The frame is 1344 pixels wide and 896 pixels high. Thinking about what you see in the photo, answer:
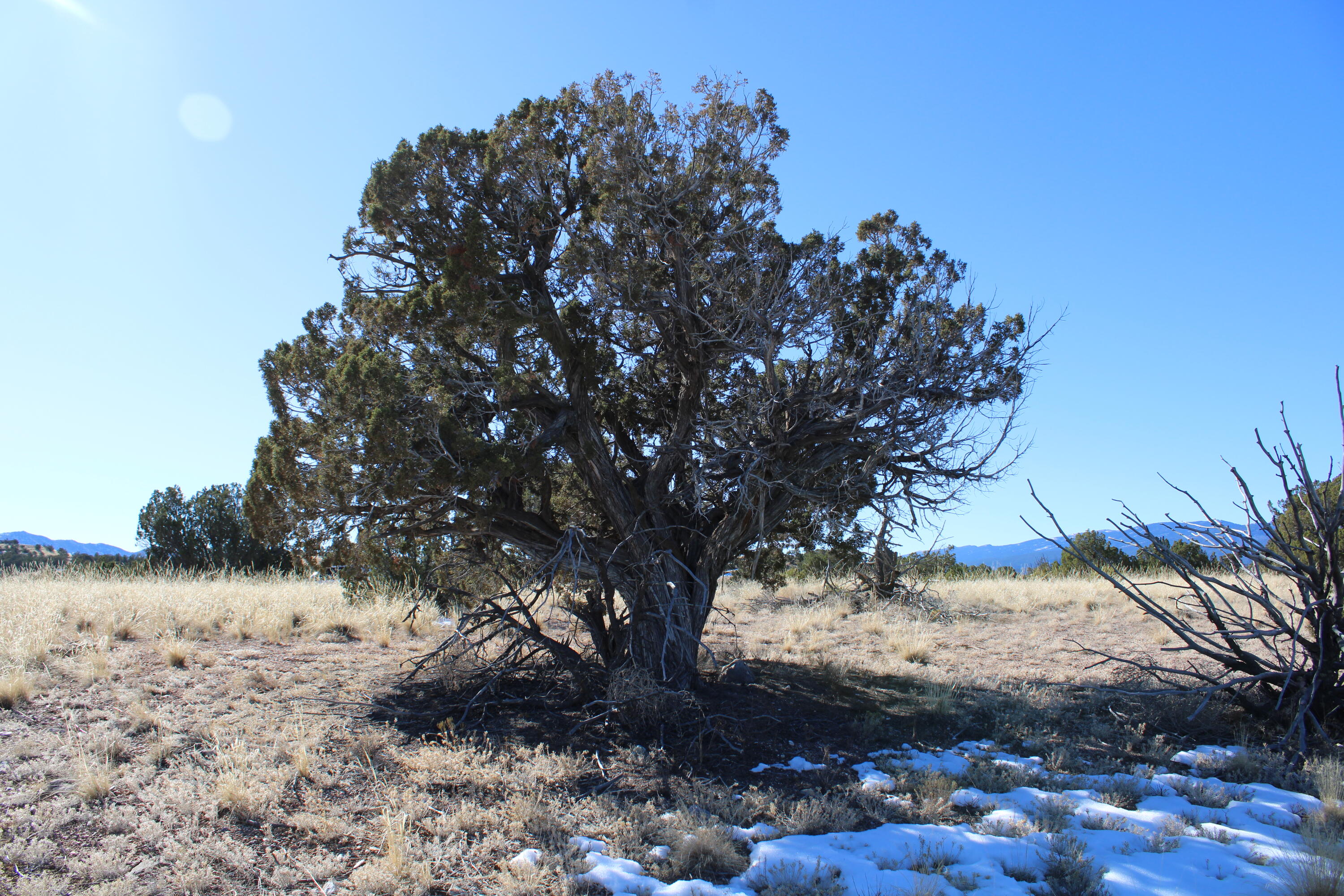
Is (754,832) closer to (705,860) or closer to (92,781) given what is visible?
(705,860)

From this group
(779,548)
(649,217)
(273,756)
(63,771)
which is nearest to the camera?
(63,771)

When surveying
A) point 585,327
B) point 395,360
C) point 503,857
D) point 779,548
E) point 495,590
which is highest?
point 585,327

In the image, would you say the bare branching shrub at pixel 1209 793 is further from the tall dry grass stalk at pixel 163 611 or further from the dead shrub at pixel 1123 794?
the tall dry grass stalk at pixel 163 611

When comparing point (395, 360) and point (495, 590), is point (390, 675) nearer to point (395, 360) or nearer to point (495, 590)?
point (495, 590)

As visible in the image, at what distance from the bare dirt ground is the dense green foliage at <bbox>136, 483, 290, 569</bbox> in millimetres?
14679

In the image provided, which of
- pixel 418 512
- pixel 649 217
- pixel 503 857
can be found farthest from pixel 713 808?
pixel 649 217

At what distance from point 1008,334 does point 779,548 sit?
4394mm

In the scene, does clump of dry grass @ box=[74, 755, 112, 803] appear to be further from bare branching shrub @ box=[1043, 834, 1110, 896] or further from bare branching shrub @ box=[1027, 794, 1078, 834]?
bare branching shrub @ box=[1027, 794, 1078, 834]

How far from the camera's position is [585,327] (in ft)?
27.8

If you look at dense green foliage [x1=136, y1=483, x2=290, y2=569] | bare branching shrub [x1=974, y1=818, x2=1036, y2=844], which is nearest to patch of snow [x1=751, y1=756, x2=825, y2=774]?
bare branching shrub [x1=974, y1=818, x2=1036, y2=844]

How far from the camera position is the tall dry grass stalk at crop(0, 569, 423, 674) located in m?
9.32

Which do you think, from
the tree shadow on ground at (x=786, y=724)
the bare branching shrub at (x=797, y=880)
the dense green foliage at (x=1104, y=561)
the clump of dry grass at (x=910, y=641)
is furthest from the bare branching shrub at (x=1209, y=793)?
the dense green foliage at (x=1104, y=561)

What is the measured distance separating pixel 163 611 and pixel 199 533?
59.7 feet

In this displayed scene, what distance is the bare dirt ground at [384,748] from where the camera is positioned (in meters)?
4.71
